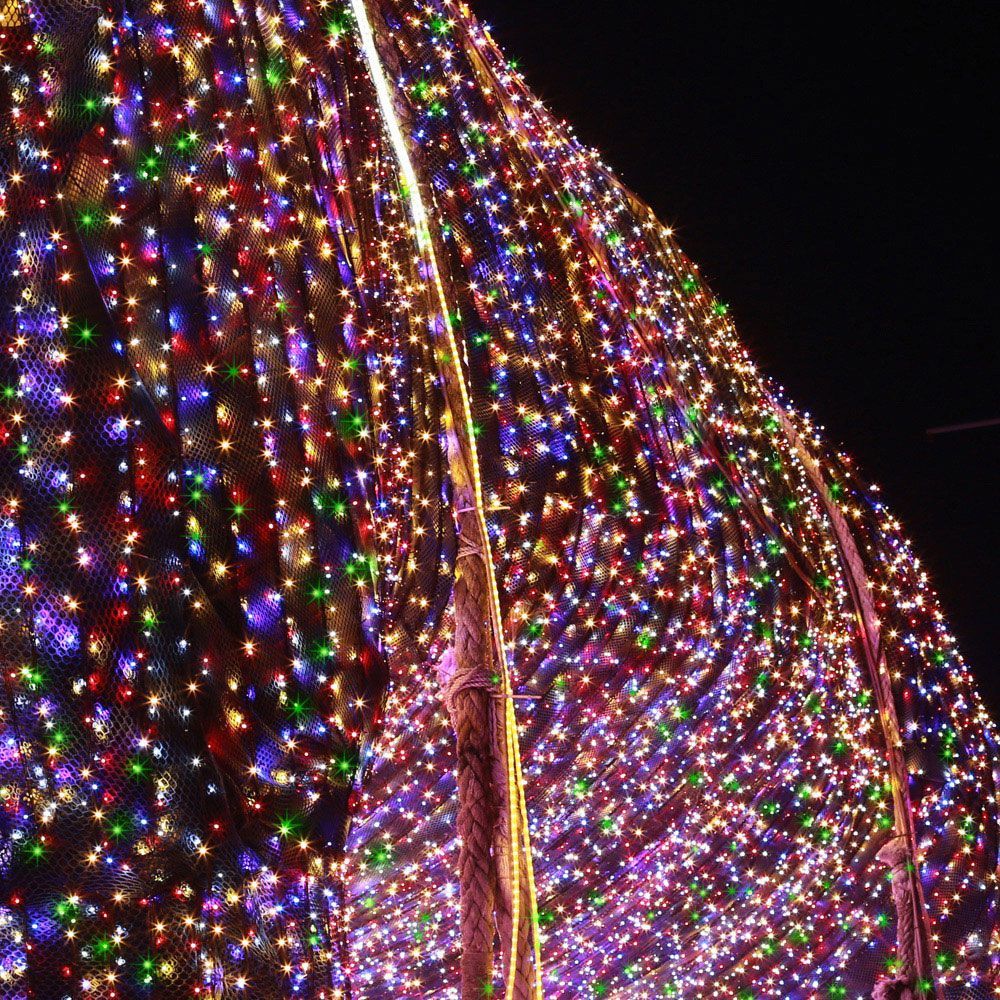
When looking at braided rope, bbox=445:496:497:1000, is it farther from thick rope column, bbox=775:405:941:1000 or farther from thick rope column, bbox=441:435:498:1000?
thick rope column, bbox=775:405:941:1000

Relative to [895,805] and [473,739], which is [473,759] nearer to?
[473,739]

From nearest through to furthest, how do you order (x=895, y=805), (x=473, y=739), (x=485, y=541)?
1. (x=473, y=739)
2. (x=485, y=541)
3. (x=895, y=805)

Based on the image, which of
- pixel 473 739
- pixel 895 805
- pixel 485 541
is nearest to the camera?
pixel 473 739

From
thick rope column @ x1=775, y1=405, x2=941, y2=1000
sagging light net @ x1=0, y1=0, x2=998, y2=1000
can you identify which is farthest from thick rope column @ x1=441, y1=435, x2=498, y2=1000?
thick rope column @ x1=775, y1=405, x2=941, y2=1000

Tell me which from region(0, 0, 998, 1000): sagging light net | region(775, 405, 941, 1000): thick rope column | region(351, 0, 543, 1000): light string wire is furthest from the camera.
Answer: region(775, 405, 941, 1000): thick rope column

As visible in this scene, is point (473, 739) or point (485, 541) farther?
point (485, 541)

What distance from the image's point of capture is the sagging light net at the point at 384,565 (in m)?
1.43

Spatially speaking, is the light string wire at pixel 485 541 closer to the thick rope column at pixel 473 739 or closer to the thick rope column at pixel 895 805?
the thick rope column at pixel 473 739

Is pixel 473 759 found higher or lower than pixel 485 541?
lower

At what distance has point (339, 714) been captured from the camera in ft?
5.27

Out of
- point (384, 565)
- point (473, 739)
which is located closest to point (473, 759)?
point (473, 739)

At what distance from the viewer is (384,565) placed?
1834mm

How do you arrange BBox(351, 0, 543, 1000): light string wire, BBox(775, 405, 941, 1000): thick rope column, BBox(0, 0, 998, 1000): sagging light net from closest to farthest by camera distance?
BBox(0, 0, 998, 1000): sagging light net
BBox(351, 0, 543, 1000): light string wire
BBox(775, 405, 941, 1000): thick rope column

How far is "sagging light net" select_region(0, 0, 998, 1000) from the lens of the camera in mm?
1432
